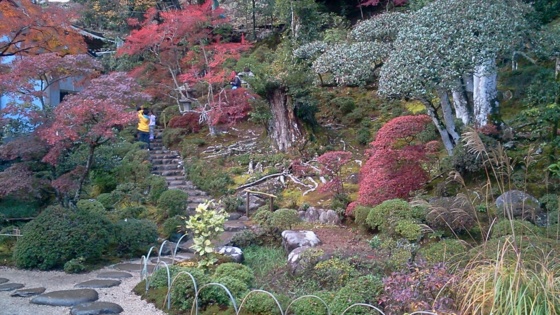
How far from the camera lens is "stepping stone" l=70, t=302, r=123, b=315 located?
7.00 metres

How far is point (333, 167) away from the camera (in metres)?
12.0

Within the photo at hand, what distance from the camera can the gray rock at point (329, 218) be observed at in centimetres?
1138

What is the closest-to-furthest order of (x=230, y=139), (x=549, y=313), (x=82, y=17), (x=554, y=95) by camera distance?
(x=549, y=313), (x=554, y=95), (x=230, y=139), (x=82, y=17)

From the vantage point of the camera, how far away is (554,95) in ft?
36.4

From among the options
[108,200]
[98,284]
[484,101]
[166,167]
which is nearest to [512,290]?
[98,284]

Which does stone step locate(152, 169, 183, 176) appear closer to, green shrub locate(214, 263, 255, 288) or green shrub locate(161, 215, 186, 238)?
green shrub locate(161, 215, 186, 238)

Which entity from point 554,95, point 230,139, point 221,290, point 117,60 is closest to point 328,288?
point 221,290

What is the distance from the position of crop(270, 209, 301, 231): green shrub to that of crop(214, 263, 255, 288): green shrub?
2775 mm

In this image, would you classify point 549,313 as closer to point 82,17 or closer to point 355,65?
point 355,65

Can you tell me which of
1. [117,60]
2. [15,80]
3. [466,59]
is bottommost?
[466,59]

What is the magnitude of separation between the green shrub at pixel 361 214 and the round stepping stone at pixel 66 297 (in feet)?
15.4

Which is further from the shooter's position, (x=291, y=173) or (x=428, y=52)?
(x=291, y=173)

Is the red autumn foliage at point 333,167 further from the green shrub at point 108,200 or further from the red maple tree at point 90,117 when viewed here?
the green shrub at point 108,200

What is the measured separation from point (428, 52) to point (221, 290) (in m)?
5.81
